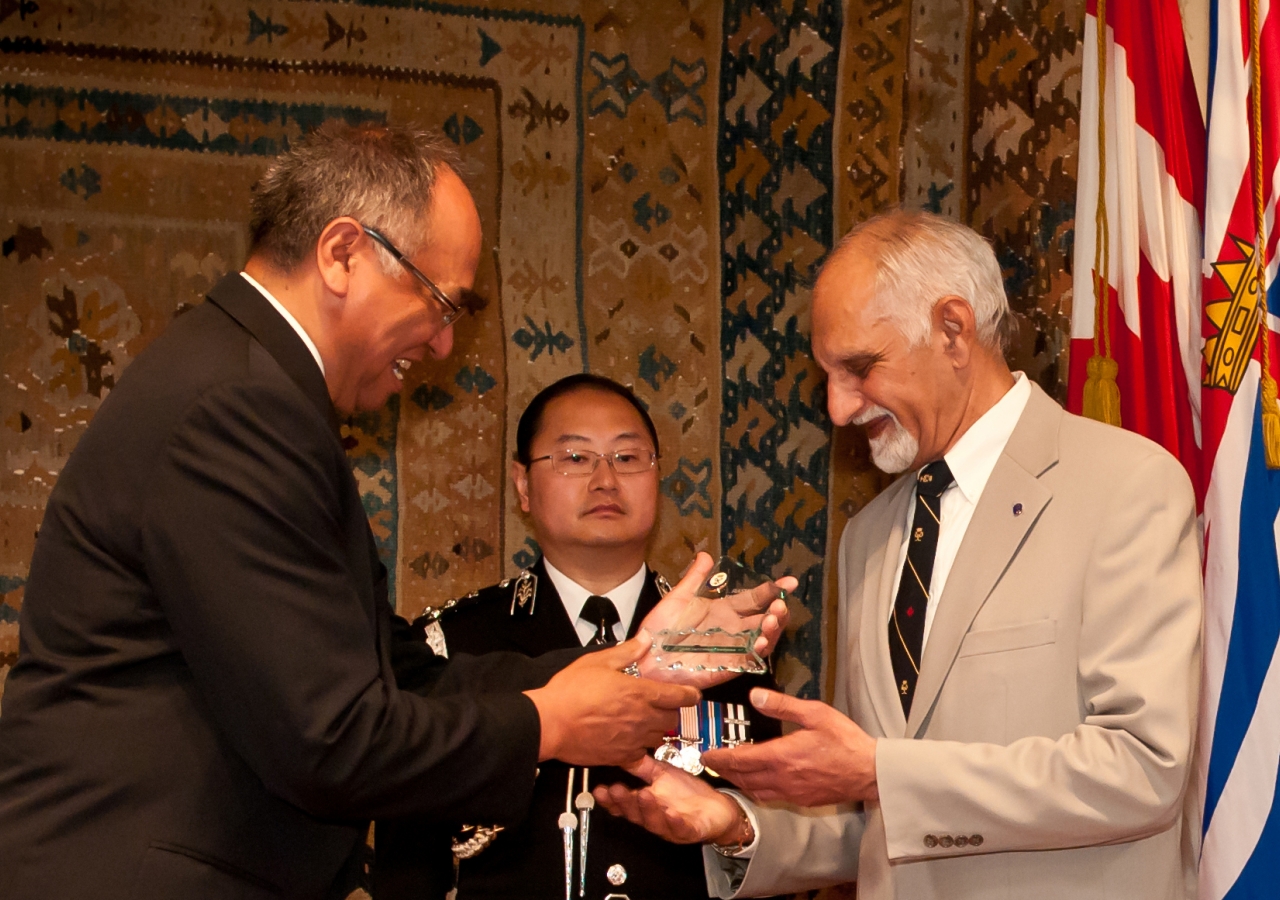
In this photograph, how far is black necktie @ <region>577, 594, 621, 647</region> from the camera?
299cm

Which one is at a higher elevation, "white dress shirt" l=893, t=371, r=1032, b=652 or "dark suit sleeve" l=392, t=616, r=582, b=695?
"white dress shirt" l=893, t=371, r=1032, b=652

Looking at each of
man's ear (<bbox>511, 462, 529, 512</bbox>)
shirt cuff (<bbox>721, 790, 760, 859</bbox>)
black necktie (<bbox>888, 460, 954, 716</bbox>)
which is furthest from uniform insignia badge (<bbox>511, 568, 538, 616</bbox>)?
black necktie (<bbox>888, 460, 954, 716</bbox>)

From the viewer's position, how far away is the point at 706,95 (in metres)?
3.87

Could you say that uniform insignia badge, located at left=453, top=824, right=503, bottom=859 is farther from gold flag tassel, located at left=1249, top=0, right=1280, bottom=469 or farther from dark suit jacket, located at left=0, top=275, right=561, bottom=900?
gold flag tassel, located at left=1249, top=0, right=1280, bottom=469

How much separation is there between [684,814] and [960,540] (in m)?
0.71

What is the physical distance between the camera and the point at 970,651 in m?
2.11

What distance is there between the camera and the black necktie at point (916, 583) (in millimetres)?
2258

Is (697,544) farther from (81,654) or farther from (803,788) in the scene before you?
(81,654)

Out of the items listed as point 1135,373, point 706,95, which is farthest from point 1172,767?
point 706,95

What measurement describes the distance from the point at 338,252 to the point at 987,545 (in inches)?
45.9

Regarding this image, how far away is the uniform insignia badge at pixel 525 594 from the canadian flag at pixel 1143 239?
1.30 m

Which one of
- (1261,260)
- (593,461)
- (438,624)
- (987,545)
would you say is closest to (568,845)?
(438,624)

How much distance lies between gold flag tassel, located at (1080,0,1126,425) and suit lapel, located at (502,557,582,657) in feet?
4.08

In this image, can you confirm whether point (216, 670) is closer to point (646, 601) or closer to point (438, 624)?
point (438, 624)
